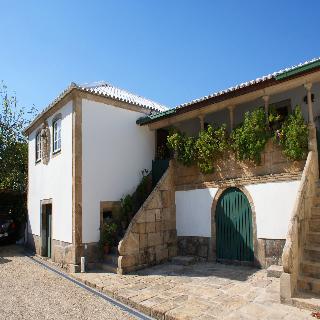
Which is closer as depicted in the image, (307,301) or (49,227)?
(307,301)

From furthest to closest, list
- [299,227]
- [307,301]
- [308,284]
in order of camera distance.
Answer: [299,227] → [308,284] → [307,301]

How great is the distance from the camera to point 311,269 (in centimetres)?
624

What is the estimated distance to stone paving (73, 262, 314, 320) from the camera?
5598 millimetres

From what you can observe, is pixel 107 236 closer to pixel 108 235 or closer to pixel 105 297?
pixel 108 235

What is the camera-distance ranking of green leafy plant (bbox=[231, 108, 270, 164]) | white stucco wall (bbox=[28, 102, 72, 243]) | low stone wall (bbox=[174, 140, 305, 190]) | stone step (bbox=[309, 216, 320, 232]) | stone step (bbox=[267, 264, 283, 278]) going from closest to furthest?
stone step (bbox=[309, 216, 320, 232])
stone step (bbox=[267, 264, 283, 278])
low stone wall (bbox=[174, 140, 305, 190])
green leafy plant (bbox=[231, 108, 270, 164])
white stucco wall (bbox=[28, 102, 72, 243])

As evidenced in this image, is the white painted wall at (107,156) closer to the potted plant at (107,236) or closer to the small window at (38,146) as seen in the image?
the potted plant at (107,236)

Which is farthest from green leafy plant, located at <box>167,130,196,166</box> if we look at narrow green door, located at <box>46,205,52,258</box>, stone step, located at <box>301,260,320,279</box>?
narrow green door, located at <box>46,205,52,258</box>

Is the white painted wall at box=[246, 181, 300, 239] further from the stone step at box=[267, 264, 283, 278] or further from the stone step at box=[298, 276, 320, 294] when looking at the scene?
the stone step at box=[298, 276, 320, 294]

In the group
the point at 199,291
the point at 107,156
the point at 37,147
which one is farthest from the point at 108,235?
the point at 37,147

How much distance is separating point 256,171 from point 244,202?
3.36 feet

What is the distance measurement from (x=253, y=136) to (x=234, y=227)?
286cm

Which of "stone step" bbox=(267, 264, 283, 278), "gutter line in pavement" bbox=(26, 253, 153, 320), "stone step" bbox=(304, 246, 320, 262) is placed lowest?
"gutter line in pavement" bbox=(26, 253, 153, 320)

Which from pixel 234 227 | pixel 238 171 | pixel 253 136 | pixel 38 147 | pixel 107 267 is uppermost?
pixel 38 147

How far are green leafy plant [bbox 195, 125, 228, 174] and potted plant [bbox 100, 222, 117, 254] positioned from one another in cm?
353
